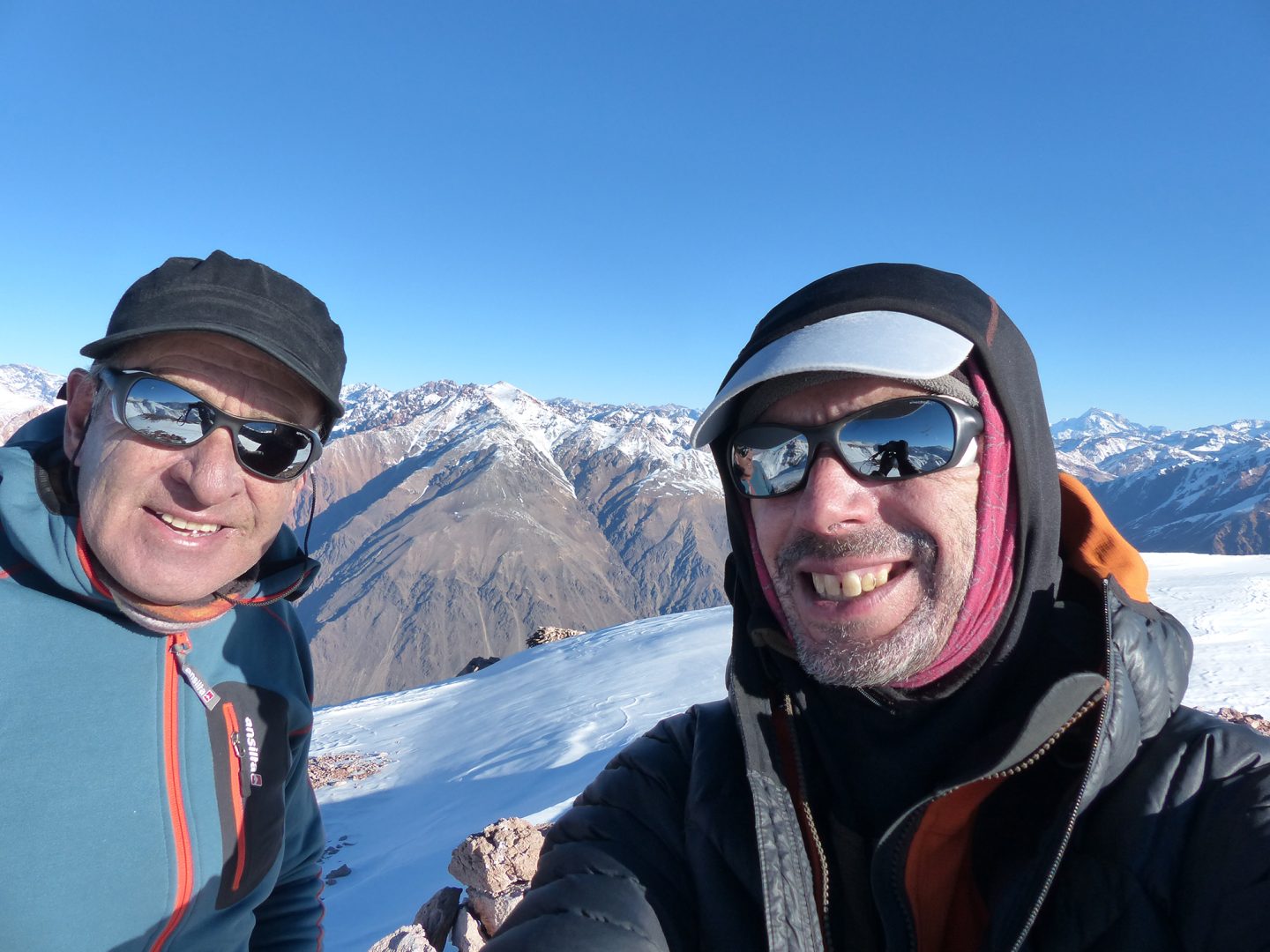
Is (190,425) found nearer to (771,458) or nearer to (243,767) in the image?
(243,767)

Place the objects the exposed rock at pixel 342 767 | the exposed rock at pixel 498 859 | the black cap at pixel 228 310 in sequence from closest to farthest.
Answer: the black cap at pixel 228 310 → the exposed rock at pixel 498 859 → the exposed rock at pixel 342 767

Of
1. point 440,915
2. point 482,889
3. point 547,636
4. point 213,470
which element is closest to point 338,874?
point 440,915

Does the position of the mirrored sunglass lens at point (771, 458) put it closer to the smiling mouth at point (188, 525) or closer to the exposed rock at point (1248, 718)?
the smiling mouth at point (188, 525)

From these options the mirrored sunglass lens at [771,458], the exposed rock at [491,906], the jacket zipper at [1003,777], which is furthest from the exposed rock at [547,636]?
the jacket zipper at [1003,777]

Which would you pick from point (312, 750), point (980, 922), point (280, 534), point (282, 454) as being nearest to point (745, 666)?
point (980, 922)

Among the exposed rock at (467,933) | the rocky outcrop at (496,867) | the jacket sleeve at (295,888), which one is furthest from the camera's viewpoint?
the rocky outcrop at (496,867)

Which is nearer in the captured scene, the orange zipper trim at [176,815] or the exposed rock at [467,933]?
the orange zipper trim at [176,815]

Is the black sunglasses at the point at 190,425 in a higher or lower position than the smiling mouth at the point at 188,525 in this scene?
higher
